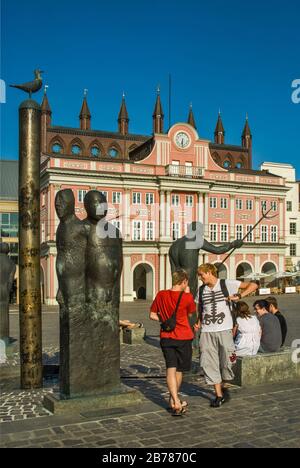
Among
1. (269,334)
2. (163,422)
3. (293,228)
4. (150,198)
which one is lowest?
(163,422)

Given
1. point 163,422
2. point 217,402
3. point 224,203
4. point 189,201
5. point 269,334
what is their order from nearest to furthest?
point 163,422
point 217,402
point 269,334
point 189,201
point 224,203

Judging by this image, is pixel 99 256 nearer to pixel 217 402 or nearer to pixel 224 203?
pixel 217 402

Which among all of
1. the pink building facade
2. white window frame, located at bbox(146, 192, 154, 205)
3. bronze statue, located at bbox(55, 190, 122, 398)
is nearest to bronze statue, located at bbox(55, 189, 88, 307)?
bronze statue, located at bbox(55, 190, 122, 398)

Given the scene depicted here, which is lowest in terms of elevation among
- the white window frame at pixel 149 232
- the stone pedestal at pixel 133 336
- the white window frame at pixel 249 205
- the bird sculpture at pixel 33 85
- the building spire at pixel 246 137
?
the stone pedestal at pixel 133 336

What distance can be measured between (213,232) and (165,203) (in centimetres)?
562

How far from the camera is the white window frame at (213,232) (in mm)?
46500

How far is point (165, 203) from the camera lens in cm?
4434

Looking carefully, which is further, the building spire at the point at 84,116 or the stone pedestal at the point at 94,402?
the building spire at the point at 84,116

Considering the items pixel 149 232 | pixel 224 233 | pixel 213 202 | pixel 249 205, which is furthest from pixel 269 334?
pixel 249 205

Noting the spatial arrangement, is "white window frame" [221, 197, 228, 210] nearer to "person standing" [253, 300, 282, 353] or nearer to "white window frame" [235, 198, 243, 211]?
"white window frame" [235, 198, 243, 211]

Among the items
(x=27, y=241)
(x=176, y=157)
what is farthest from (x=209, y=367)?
(x=176, y=157)

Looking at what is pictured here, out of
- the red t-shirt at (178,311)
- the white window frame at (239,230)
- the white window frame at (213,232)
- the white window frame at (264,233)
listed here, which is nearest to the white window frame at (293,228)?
the white window frame at (264,233)

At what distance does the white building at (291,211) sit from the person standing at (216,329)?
166 feet

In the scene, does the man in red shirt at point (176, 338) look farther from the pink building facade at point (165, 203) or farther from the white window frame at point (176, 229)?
the white window frame at point (176, 229)
